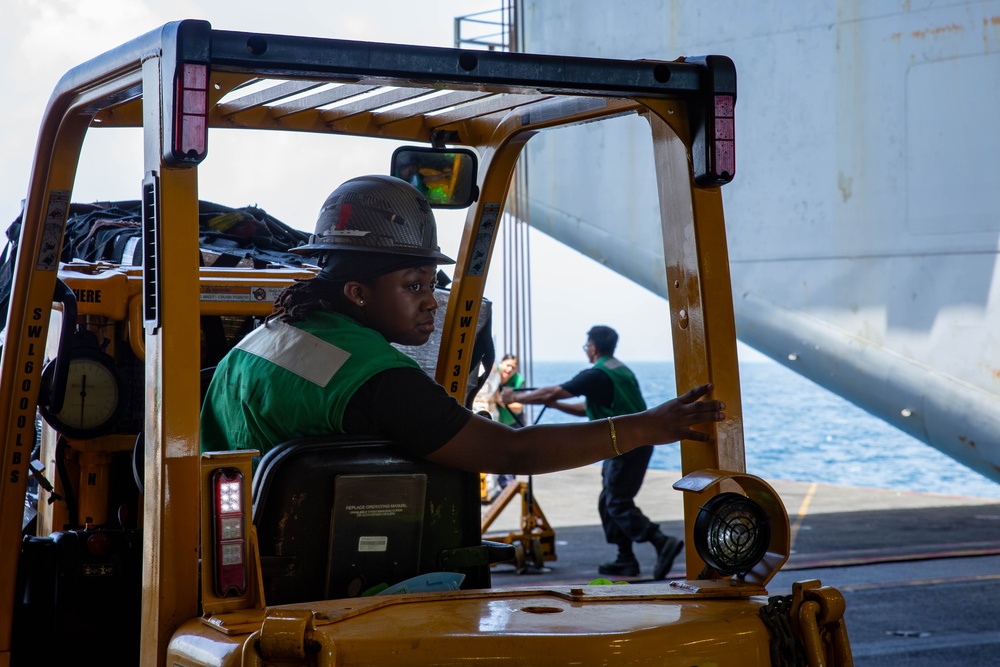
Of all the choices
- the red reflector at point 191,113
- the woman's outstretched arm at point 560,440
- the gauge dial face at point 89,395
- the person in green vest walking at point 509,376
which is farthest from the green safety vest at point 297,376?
the person in green vest walking at point 509,376

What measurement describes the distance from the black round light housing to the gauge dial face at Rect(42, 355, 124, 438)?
2.37 m

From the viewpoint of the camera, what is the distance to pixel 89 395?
4047mm

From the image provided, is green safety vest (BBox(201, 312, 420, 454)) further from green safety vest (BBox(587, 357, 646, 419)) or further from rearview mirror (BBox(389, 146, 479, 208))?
green safety vest (BBox(587, 357, 646, 419))

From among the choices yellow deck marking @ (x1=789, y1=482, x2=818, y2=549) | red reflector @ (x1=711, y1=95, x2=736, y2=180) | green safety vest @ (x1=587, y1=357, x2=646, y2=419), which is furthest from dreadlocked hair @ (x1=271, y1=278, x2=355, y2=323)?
yellow deck marking @ (x1=789, y1=482, x2=818, y2=549)

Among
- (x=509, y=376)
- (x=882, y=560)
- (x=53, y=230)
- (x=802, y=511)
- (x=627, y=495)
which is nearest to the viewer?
(x=53, y=230)

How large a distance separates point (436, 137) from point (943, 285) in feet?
30.2

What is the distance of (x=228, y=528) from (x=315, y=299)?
0.83 meters

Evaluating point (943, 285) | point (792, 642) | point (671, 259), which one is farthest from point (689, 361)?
point (943, 285)

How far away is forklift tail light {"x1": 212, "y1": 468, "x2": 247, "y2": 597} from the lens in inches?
88.1

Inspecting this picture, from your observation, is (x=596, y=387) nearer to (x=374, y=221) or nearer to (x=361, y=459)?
(x=374, y=221)

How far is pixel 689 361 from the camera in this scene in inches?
111

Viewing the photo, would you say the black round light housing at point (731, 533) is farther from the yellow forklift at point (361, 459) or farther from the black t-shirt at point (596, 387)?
the black t-shirt at point (596, 387)

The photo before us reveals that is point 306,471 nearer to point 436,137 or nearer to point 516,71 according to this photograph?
point 516,71

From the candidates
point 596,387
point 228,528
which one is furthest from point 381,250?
point 596,387
